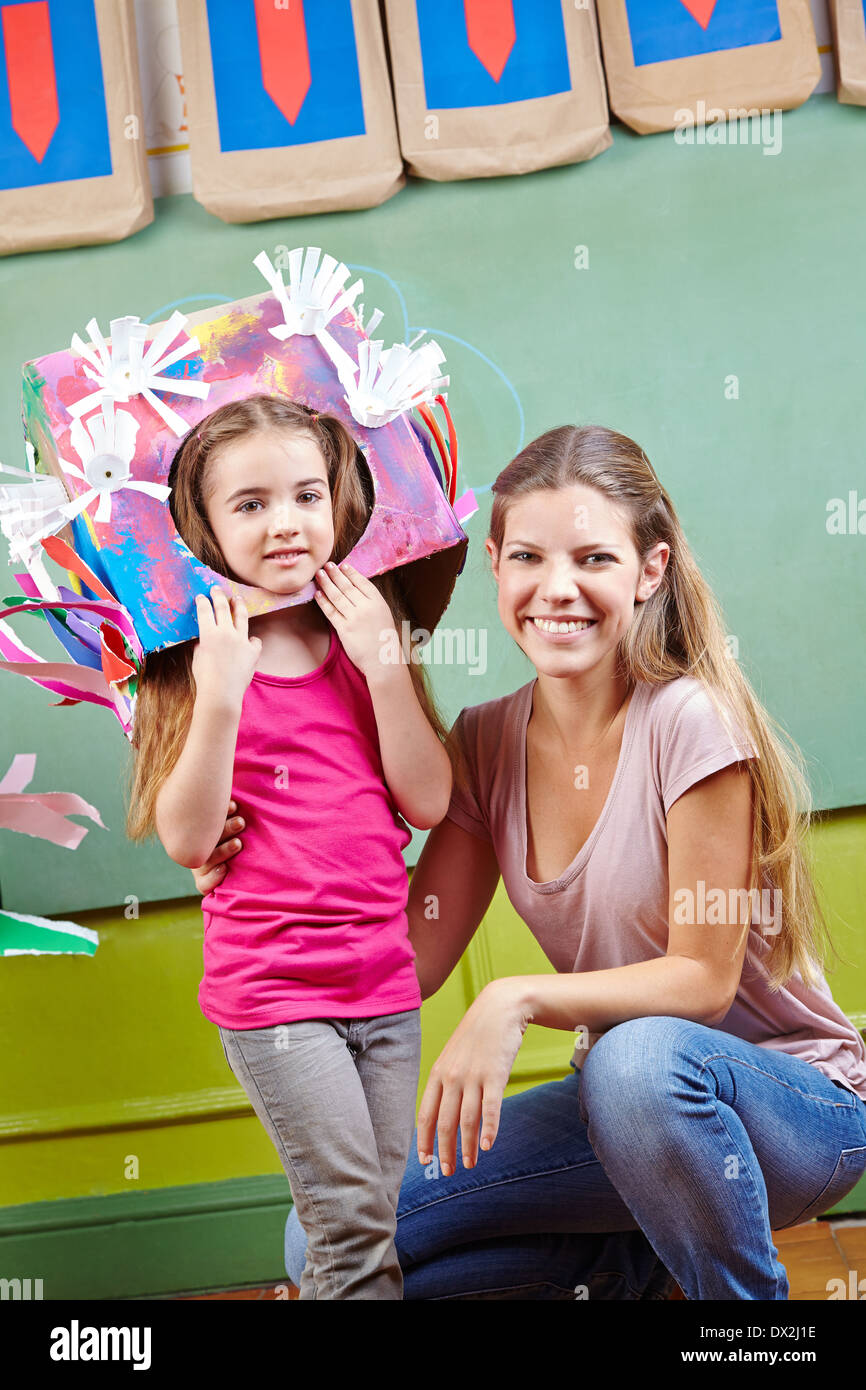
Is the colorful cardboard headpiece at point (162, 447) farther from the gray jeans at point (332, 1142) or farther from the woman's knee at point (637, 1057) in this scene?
the woman's knee at point (637, 1057)

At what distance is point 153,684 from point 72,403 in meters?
0.26

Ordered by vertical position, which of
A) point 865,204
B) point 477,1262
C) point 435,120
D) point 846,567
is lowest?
point 477,1262

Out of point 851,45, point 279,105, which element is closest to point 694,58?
point 851,45

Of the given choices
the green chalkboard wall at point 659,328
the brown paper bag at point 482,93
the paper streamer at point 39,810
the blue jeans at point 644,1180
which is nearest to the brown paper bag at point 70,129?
the green chalkboard wall at point 659,328

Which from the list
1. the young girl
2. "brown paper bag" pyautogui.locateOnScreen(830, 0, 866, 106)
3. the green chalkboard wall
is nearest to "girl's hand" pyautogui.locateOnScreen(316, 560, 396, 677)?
the young girl

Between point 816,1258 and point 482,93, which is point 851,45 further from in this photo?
point 816,1258

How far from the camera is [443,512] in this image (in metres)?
1.08

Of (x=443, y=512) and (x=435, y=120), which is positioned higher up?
(x=435, y=120)

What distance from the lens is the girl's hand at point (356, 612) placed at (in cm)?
105

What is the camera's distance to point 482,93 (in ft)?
5.65

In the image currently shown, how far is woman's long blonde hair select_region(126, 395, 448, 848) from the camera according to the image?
41.0 inches

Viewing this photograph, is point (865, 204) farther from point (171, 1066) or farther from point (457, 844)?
point (171, 1066)

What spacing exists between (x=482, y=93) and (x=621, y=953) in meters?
1.30
